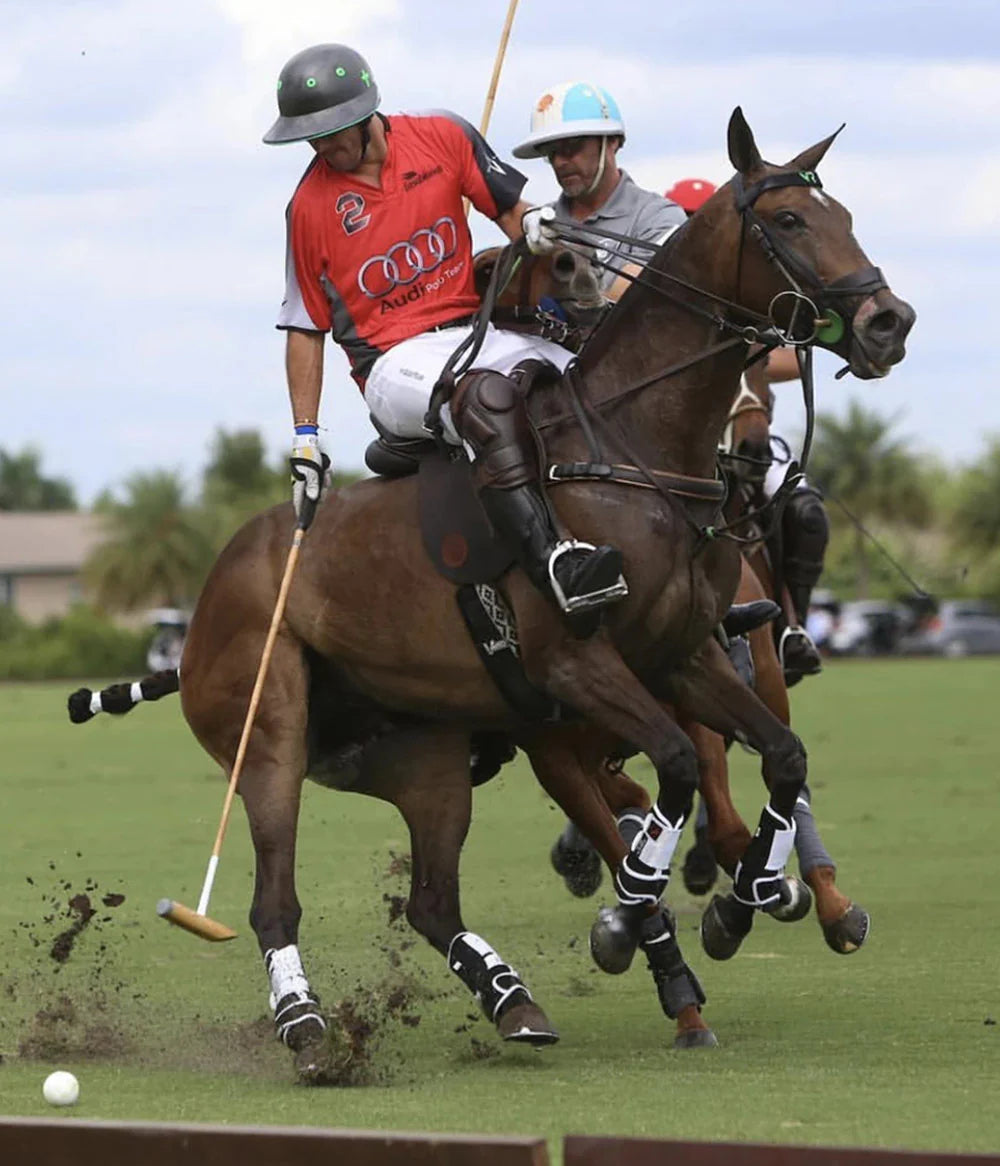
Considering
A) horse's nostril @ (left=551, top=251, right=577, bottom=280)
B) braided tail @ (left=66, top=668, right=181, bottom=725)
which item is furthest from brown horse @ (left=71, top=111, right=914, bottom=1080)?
braided tail @ (left=66, top=668, right=181, bottom=725)

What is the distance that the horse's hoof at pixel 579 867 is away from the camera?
10938 millimetres

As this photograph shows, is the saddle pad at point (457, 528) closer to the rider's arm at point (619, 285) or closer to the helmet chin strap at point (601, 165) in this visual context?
the rider's arm at point (619, 285)

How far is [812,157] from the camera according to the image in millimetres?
7398

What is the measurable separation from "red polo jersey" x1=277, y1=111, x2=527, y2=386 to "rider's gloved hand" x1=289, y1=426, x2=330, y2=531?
296 millimetres

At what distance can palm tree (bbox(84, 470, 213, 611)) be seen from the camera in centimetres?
7369

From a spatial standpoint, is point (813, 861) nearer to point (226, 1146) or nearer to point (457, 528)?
point (457, 528)

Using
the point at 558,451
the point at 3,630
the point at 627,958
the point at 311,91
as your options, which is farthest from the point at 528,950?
the point at 3,630

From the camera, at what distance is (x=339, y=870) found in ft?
44.2

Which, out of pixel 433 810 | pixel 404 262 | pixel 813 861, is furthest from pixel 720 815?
pixel 404 262

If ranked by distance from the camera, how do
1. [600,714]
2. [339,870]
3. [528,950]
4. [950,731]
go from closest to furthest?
[600,714] → [528,950] → [339,870] → [950,731]

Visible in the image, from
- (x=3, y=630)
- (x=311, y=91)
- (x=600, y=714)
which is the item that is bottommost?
(x=3, y=630)

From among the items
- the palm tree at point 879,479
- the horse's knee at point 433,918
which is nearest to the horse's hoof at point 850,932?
the horse's knee at point 433,918

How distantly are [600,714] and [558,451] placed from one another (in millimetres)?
866

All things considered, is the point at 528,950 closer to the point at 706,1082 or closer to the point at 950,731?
the point at 706,1082
